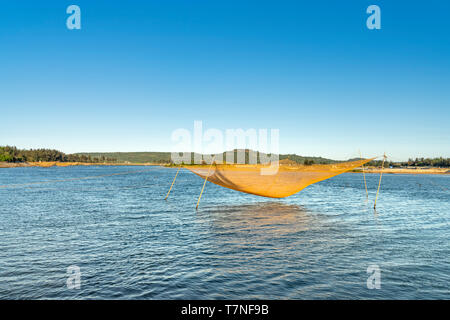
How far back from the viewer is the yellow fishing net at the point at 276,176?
77.9ft

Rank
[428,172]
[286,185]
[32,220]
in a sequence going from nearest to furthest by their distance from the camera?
1. [32,220]
2. [286,185]
3. [428,172]

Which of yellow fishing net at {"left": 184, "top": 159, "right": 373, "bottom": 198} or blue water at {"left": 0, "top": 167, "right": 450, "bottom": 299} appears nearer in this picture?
blue water at {"left": 0, "top": 167, "right": 450, "bottom": 299}

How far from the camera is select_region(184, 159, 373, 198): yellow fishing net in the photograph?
2373cm

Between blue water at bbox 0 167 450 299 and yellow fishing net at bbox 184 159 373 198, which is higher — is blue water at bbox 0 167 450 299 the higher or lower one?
the lower one

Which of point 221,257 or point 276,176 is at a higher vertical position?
point 276,176

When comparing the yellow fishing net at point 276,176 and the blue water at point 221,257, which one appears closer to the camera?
the blue water at point 221,257

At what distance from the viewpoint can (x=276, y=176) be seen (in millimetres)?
25234

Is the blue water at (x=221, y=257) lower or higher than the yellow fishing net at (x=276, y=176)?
lower

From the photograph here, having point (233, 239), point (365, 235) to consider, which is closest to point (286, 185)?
point (365, 235)

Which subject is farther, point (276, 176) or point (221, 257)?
point (276, 176)
